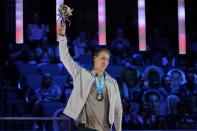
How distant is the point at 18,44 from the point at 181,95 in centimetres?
302

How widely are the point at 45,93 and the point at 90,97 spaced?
15.0 ft

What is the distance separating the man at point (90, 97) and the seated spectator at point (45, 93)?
427cm

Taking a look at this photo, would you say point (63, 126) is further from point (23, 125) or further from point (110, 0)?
point (110, 0)

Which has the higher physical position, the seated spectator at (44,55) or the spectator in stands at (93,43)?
the spectator in stands at (93,43)

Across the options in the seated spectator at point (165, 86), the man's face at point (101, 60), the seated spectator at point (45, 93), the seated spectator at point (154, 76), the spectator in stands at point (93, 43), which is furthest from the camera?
the spectator in stands at point (93, 43)

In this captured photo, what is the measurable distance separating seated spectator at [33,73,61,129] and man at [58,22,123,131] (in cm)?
427

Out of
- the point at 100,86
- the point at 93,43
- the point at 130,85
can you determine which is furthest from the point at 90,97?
the point at 93,43

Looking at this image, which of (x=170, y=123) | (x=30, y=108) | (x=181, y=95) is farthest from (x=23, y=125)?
(x=181, y=95)

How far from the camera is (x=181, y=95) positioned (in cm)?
851

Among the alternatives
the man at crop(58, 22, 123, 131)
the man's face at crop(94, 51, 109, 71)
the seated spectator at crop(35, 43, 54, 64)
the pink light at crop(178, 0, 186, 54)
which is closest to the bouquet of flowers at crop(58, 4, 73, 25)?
the man at crop(58, 22, 123, 131)

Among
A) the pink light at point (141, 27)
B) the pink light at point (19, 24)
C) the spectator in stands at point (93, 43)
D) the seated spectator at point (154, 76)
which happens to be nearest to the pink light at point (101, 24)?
the spectator in stands at point (93, 43)

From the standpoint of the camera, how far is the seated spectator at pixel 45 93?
787 cm

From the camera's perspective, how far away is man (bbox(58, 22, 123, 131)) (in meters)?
3.61

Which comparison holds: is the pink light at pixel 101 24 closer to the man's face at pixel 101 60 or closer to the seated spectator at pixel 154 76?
the seated spectator at pixel 154 76
